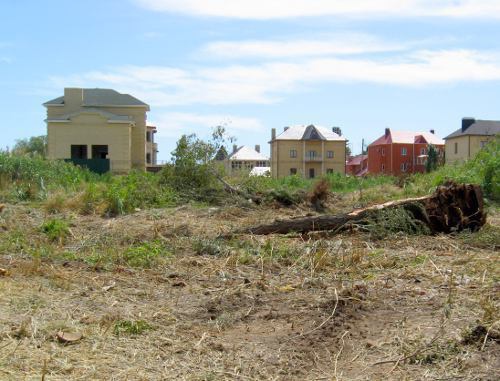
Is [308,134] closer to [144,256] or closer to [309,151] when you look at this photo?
[309,151]

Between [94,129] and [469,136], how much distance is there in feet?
115

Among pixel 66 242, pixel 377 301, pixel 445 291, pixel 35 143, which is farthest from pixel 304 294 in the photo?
pixel 35 143

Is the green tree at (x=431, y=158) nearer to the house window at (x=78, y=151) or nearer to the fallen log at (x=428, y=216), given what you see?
the house window at (x=78, y=151)

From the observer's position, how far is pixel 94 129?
142 ft

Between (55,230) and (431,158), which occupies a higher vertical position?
(431,158)

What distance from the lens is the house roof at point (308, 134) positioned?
216 ft

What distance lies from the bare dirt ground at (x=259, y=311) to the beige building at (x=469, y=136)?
5416 cm

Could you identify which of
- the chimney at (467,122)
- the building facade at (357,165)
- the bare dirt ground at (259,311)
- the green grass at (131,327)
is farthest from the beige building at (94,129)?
the building facade at (357,165)

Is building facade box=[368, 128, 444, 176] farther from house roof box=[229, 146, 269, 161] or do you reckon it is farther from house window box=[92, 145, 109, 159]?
house window box=[92, 145, 109, 159]

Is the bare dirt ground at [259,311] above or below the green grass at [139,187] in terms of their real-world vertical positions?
below

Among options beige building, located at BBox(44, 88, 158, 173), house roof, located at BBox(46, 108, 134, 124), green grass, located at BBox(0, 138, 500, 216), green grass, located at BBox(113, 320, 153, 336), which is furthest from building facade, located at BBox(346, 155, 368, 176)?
green grass, located at BBox(113, 320, 153, 336)

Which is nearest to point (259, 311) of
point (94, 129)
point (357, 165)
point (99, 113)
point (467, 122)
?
point (99, 113)

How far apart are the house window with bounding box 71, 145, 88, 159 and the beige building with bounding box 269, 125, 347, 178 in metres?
24.9

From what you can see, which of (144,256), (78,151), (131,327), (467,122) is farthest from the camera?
(467,122)
